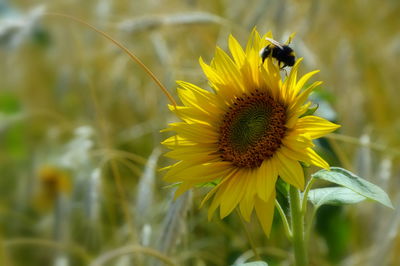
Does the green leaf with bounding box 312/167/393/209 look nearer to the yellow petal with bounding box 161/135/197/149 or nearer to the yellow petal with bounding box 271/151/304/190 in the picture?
the yellow petal with bounding box 271/151/304/190

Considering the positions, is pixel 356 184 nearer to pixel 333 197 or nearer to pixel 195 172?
pixel 333 197

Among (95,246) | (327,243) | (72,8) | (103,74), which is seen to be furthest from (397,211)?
(72,8)

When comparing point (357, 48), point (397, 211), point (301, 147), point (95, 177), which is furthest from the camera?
point (357, 48)

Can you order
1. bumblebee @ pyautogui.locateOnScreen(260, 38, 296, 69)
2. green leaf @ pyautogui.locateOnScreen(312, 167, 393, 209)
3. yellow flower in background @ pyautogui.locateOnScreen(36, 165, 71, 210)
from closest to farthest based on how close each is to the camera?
green leaf @ pyautogui.locateOnScreen(312, 167, 393, 209), bumblebee @ pyautogui.locateOnScreen(260, 38, 296, 69), yellow flower in background @ pyautogui.locateOnScreen(36, 165, 71, 210)

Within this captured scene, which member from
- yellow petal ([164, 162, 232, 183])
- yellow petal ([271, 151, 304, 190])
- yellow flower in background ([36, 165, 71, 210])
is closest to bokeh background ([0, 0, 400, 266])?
yellow flower in background ([36, 165, 71, 210])

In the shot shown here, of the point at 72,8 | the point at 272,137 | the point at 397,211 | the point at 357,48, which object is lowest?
the point at 397,211

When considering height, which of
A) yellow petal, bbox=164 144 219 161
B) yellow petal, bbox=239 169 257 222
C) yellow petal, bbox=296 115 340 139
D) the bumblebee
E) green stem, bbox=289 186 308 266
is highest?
the bumblebee

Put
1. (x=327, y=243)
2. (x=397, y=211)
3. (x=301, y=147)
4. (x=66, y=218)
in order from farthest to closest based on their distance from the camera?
1. (x=66, y=218)
2. (x=327, y=243)
3. (x=397, y=211)
4. (x=301, y=147)

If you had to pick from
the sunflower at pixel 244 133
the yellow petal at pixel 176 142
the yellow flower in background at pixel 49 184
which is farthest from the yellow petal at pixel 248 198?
the yellow flower in background at pixel 49 184

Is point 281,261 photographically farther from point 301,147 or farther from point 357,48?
point 357,48
